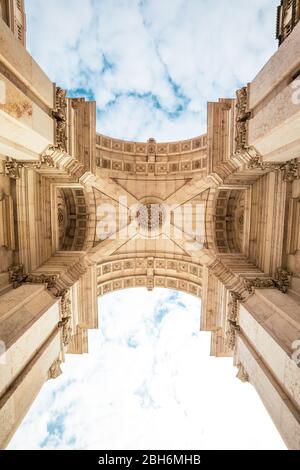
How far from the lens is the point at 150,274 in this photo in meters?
21.0

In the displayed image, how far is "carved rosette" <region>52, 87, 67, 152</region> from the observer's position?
9.80m

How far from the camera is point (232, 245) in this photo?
17562 mm

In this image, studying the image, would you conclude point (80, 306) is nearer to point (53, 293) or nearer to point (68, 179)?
point (53, 293)

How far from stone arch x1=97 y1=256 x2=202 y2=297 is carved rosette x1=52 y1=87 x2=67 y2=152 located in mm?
10504

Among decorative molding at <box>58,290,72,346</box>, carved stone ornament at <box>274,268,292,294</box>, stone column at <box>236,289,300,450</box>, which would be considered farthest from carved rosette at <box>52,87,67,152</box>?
carved stone ornament at <box>274,268,292,294</box>

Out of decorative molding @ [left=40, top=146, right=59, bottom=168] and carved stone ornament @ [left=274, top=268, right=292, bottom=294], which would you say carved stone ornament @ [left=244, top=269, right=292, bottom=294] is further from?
decorative molding @ [left=40, top=146, right=59, bottom=168]

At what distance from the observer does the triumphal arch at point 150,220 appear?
7453 millimetres

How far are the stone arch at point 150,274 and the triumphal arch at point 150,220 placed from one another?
0.50 ft

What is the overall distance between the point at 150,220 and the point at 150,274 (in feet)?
15.4

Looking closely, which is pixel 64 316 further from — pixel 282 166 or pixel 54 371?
pixel 282 166

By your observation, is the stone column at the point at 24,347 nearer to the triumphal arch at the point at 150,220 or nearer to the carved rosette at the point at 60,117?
the triumphal arch at the point at 150,220

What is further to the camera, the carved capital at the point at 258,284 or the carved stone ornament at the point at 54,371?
the carved capital at the point at 258,284

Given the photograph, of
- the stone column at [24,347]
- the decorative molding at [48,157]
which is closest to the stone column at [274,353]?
the stone column at [24,347]
